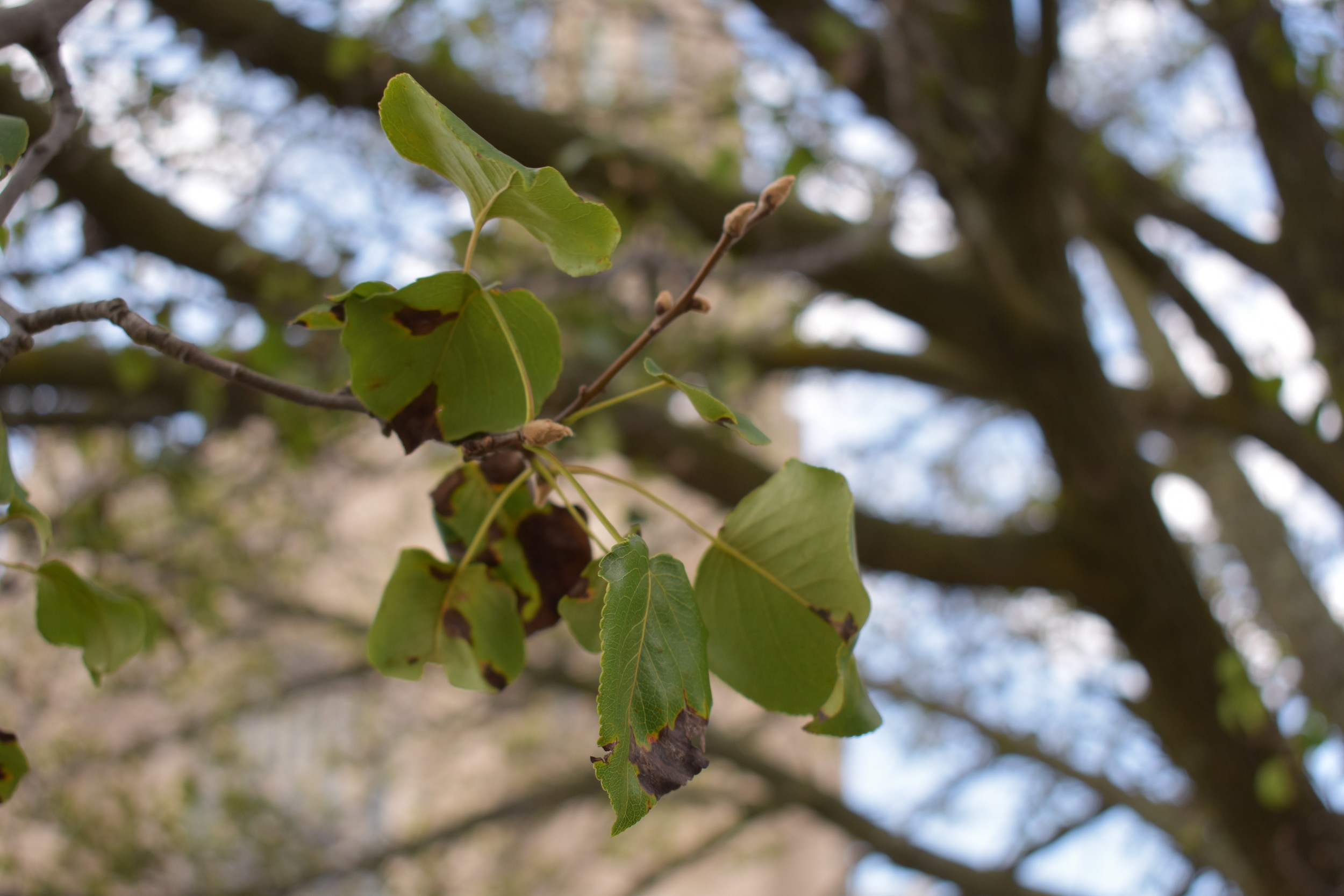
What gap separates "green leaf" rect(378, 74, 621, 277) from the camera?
0.43 metres

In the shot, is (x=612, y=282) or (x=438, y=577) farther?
(x=612, y=282)

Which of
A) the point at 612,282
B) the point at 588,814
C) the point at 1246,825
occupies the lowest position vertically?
the point at 588,814

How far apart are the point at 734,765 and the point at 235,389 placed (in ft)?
7.57

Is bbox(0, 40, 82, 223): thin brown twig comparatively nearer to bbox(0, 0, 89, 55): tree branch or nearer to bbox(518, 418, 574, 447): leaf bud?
bbox(0, 0, 89, 55): tree branch

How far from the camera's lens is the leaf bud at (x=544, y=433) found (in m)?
0.44

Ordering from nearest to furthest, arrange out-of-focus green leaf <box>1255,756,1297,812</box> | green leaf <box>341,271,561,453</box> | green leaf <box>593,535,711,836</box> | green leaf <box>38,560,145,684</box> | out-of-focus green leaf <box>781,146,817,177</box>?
green leaf <box>593,535,711,836</box> → green leaf <box>341,271,561,453</box> → green leaf <box>38,560,145,684</box> → out-of-focus green leaf <box>781,146,817,177</box> → out-of-focus green leaf <box>1255,756,1297,812</box>

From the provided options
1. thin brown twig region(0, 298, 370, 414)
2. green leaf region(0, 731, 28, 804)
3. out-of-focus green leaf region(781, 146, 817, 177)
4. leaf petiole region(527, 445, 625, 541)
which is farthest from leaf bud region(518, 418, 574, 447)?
out-of-focus green leaf region(781, 146, 817, 177)

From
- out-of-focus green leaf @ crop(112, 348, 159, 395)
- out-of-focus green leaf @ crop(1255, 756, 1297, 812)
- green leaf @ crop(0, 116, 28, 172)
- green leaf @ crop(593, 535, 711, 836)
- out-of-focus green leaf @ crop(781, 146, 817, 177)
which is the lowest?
out-of-focus green leaf @ crop(1255, 756, 1297, 812)

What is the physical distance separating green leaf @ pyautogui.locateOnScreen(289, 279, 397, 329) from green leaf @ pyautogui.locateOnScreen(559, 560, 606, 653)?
194 millimetres

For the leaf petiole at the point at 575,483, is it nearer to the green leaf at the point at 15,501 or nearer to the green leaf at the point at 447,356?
the green leaf at the point at 447,356

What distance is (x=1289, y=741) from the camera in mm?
2395

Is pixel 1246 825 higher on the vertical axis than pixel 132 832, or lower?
higher

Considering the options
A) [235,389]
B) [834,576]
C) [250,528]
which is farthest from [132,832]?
[834,576]

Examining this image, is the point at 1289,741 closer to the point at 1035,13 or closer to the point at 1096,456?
the point at 1096,456
